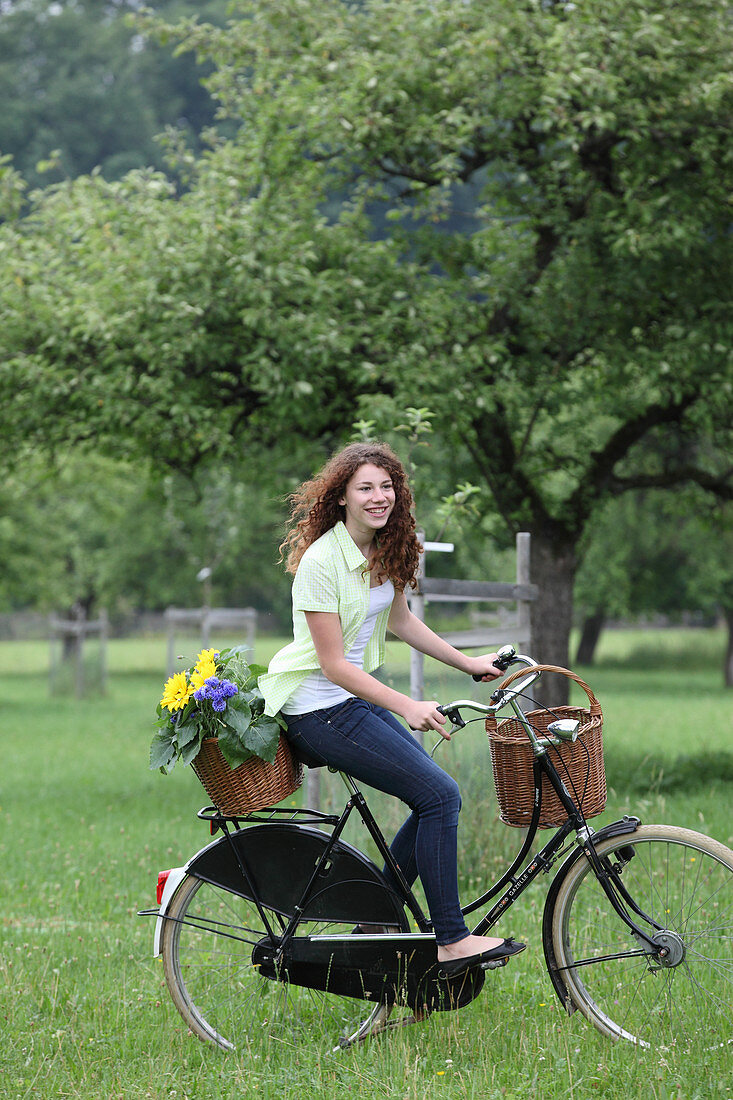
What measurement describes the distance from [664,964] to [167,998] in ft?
6.64

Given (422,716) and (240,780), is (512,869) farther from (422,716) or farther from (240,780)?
(240,780)

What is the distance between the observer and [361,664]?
4082 mm

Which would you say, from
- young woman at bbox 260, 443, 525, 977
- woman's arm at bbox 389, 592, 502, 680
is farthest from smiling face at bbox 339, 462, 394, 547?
woman's arm at bbox 389, 592, 502, 680

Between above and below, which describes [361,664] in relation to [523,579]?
below

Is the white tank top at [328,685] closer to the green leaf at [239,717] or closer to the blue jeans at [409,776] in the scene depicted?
the blue jeans at [409,776]

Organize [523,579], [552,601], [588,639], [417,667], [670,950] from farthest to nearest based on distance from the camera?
[588,639] < [552,601] < [523,579] < [417,667] < [670,950]

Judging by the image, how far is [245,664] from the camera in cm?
423

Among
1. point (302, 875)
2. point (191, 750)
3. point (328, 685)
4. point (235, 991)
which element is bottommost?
point (235, 991)

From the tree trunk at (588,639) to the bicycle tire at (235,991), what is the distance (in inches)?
1354

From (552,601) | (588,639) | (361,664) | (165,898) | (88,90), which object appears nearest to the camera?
(361,664)

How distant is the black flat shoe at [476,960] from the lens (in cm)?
393

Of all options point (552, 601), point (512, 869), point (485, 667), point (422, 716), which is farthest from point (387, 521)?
point (552, 601)

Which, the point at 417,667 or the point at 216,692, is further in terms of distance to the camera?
the point at 417,667

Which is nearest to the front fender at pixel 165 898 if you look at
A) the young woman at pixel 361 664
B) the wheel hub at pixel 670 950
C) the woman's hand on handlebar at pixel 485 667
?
the young woman at pixel 361 664
